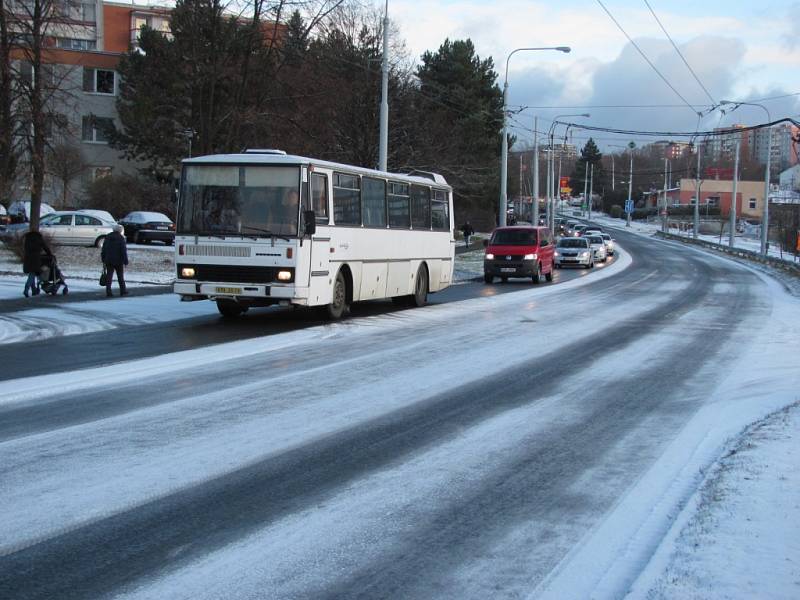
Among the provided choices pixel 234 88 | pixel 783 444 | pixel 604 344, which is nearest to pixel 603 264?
pixel 234 88

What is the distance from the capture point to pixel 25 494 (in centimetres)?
605

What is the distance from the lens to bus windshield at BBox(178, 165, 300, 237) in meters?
16.9

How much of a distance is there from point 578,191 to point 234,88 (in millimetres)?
158619

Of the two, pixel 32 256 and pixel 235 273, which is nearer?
pixel 235 273

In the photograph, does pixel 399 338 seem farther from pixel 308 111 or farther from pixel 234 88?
pixel 308 111

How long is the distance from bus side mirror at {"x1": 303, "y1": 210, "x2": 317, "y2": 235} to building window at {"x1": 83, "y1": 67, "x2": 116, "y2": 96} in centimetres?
5495

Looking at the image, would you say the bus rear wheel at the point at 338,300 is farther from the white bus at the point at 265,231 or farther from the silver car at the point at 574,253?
the silver car at the point at 574,253

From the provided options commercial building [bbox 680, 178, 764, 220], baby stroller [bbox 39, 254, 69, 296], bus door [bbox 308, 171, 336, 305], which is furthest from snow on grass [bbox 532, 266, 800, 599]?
commercial building [bbox 680, 178, 764, 220]

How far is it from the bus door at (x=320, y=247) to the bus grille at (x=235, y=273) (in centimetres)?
70

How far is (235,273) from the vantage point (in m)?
16.8

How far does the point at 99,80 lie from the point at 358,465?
65.2m

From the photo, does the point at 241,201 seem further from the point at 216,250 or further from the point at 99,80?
the point at 99,80

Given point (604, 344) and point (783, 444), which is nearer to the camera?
point (783, 444)

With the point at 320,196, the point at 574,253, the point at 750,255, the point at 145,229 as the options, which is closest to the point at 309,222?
the point at 320,196
